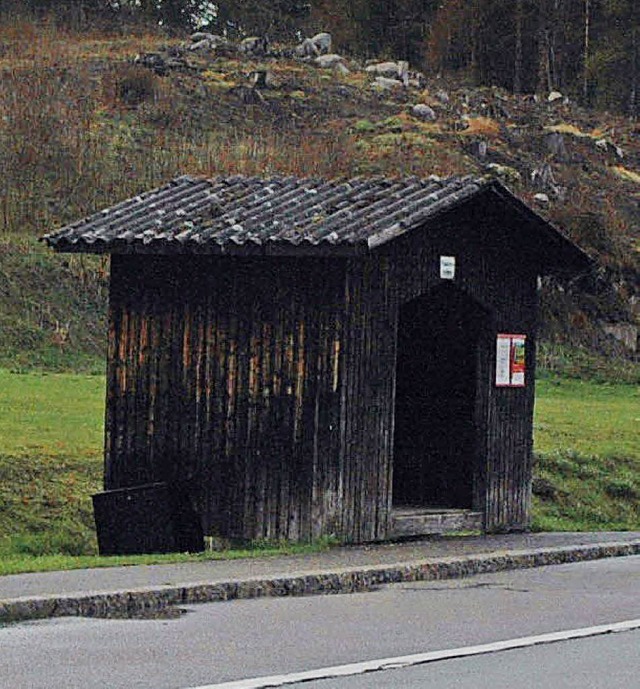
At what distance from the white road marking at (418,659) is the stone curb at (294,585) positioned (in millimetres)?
2674

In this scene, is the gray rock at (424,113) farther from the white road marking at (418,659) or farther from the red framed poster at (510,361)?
the white road marking at (418,659)

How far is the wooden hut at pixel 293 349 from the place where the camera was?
18266 millimetres

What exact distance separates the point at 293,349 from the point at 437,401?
2943 millimetres

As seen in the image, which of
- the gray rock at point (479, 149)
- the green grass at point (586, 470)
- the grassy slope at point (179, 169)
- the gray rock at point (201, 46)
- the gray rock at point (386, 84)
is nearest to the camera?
the green grass at point (586, 470)

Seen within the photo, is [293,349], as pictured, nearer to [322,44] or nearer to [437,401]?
[437,401]

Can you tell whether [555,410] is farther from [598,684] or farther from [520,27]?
[520,27]

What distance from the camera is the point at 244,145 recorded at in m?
44.8

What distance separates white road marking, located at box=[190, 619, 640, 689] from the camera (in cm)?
1068

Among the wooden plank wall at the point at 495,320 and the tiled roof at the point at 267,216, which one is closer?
the tiled roof at the point at 267,216

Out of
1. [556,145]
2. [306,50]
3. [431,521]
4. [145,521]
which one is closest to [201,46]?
[306,50]

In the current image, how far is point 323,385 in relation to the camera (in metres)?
18.3

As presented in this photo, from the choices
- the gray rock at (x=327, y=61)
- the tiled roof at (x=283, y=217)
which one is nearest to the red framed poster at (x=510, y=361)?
the tiled roof at (x=283, y=217)

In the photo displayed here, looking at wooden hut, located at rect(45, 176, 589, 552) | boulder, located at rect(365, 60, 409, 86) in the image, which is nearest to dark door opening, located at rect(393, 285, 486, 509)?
wooden hut, located at rect(45, 176, 589, 552)

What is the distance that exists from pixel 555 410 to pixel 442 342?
12.6m
